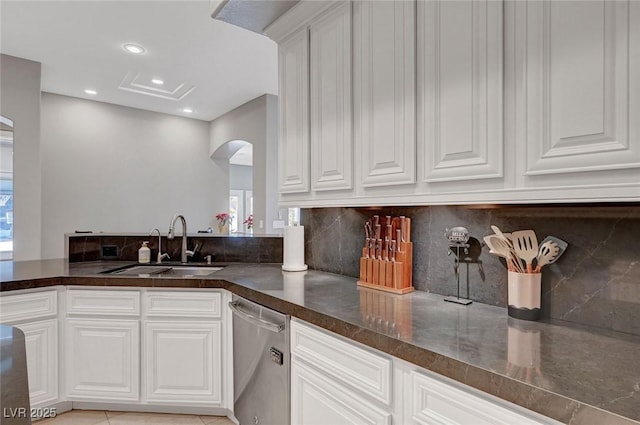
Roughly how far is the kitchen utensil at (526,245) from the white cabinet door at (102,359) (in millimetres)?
2153

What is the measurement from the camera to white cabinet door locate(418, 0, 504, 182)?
47.4 inches

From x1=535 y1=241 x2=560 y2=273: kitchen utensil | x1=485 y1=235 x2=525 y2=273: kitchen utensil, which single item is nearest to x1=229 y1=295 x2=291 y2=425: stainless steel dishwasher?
x1=485 y1=235 x2=525 y2=273: kitchen utensil

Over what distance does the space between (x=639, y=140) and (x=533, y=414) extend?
724mm

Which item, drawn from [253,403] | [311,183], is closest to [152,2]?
[311,183]

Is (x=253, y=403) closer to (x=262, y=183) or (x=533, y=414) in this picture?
(x=533, y=414)

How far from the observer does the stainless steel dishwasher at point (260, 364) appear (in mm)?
1663

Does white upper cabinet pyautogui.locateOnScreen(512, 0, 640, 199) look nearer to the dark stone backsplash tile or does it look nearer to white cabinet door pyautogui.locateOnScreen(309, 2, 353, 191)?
white cabinet door pyautogui.locateOnScreen(309, 2, 353, 191)

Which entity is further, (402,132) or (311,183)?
(311,183)

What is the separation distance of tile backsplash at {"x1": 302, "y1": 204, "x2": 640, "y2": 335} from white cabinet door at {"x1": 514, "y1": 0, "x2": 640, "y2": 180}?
0.32 meters

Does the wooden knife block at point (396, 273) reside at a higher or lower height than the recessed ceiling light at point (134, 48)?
lower

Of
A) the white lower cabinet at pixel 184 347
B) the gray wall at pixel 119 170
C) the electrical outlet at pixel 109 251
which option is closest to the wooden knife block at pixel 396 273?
the white lower cabinet at pixel 184 347

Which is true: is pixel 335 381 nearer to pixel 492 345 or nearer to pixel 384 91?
pixel 492 345

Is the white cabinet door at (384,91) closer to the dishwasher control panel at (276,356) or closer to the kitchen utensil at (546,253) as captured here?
the kitchen utensil at (546,253)

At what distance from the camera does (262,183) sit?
4.76 metres
